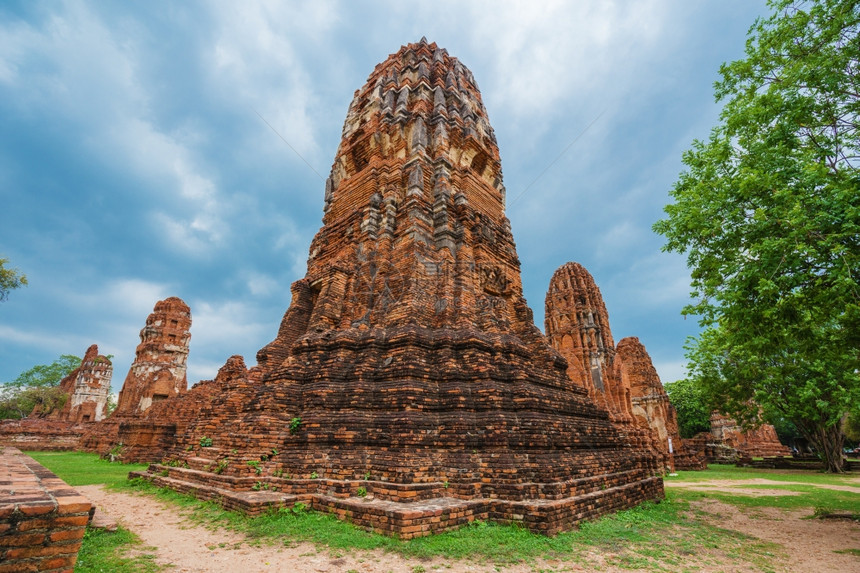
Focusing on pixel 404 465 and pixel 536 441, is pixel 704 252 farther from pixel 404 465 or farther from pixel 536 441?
pixel 404 465

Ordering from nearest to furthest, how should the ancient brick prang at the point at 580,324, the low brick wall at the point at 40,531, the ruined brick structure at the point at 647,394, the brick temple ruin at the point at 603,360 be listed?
the low brick wall at the point at 40,531
the brick temple ruin at the point at 603,360
the ruined brick structure at the point at 647,394
the ancient brick prang at the point at 580,324

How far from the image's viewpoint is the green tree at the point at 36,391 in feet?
145

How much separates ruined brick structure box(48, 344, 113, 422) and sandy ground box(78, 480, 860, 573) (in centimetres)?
3698

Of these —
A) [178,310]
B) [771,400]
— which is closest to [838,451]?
[771,400]

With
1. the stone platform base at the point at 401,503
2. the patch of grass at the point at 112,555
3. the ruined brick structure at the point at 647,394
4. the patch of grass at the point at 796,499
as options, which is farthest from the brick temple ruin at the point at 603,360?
the patch of grass at the point at 112,555

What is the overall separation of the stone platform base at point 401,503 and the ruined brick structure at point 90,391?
38041 millimetres

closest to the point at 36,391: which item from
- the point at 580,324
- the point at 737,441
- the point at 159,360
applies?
the point at 159,360

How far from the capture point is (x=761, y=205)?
291 inches

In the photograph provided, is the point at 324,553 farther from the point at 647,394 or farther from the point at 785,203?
the point at 647,394

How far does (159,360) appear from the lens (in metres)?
25.9

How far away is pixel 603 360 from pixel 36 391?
56609 millimetres

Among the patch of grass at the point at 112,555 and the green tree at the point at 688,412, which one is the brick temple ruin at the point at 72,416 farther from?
the green tree at the point at 688,412

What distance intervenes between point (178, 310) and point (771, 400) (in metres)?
33.1

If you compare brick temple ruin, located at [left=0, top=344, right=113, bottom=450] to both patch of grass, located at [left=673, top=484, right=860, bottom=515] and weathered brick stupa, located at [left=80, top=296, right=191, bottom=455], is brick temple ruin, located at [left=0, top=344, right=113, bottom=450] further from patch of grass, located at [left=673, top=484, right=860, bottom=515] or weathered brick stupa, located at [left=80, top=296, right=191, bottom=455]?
patch of grass, located at [left=673, top=484, right=860, bottom=515]
